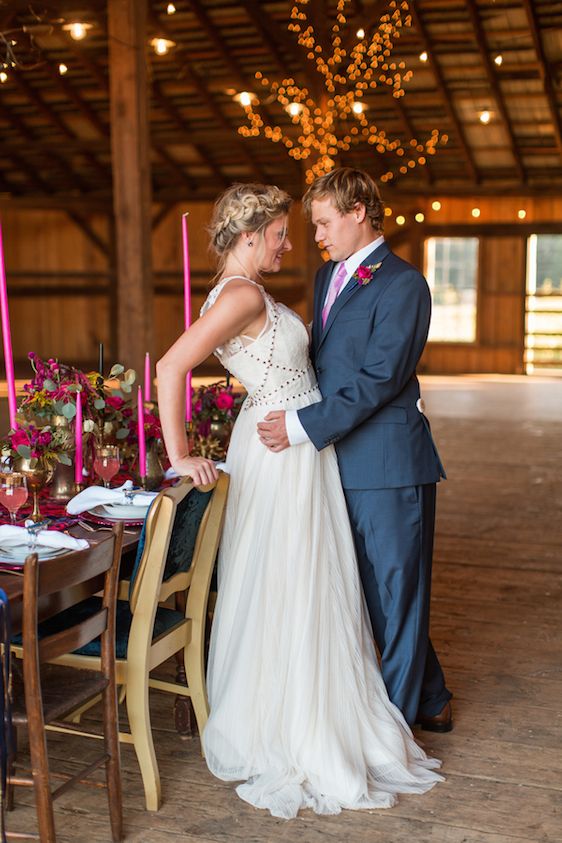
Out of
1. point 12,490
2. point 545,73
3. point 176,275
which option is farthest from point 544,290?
point 12,490

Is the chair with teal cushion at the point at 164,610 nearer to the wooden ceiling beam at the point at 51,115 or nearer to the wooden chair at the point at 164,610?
the wooden chair at the point at 164,610

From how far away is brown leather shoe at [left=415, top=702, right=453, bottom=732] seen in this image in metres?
3.08

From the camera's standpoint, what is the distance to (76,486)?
3.08 m

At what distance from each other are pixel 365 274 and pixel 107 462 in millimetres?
979

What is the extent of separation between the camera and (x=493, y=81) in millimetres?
11711

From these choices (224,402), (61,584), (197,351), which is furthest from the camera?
(224,402)

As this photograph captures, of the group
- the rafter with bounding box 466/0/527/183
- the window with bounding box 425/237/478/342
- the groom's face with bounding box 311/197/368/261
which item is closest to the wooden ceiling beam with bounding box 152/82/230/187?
the window with bounding box 425/237/478/342

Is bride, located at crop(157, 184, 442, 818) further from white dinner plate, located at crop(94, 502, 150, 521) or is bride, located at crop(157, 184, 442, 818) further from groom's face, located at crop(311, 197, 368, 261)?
white dinner plate, located at crop(94, 502, 150, 521)

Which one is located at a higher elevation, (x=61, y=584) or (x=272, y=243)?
(x=272, y=243)

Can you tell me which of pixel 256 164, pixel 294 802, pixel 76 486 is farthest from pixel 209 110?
pixel 294 802

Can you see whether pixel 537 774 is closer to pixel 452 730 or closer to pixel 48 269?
pixel 452 730

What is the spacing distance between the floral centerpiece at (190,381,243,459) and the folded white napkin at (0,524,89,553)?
1.21 m

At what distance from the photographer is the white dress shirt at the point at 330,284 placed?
272 cm

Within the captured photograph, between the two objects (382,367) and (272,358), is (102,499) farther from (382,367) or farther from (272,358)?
(382,367)
